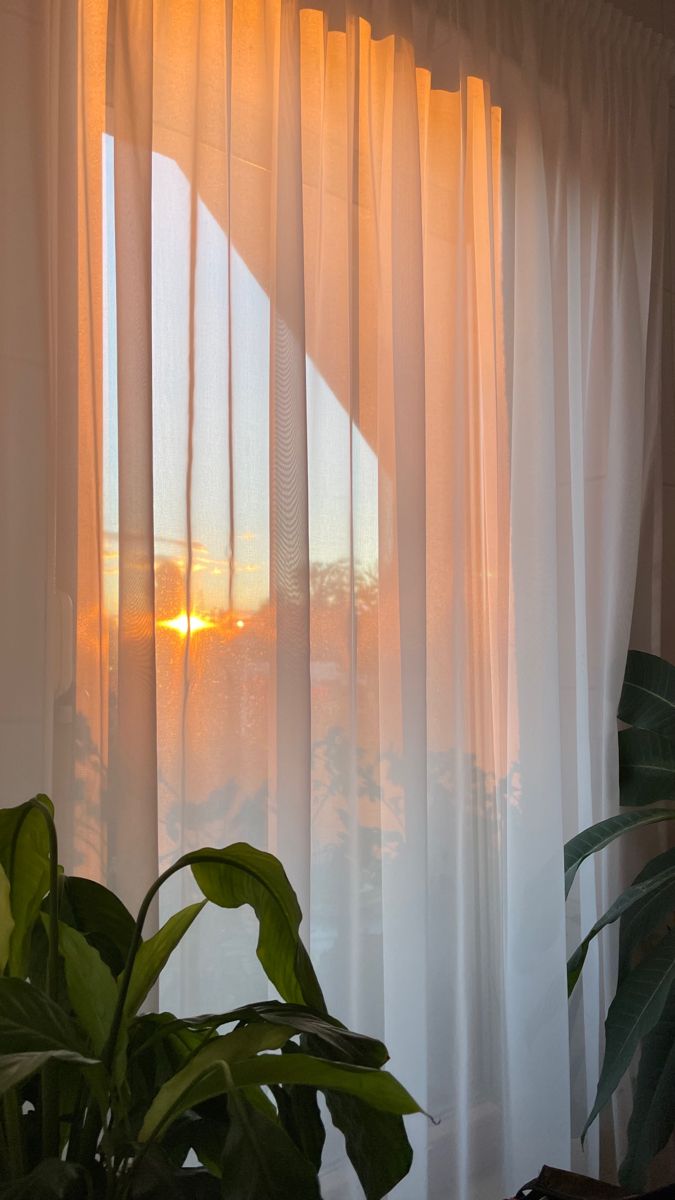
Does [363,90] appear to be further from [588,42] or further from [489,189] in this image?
[588,42]

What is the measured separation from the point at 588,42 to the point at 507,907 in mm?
1617

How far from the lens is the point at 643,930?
191 cm

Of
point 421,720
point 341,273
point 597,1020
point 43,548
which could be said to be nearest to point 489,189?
point 341,273

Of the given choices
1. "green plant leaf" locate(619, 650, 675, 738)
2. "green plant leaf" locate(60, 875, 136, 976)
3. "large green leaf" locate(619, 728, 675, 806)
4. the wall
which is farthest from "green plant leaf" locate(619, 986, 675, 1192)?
"green plant leaf" locate(60, 875, 136, 976)

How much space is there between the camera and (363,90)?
5.48ft

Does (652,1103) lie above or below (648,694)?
below

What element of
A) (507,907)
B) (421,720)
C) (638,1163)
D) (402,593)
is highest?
(402,593)

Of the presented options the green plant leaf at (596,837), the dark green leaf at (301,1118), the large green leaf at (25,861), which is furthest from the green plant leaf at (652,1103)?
the large green leaf at (25,861)

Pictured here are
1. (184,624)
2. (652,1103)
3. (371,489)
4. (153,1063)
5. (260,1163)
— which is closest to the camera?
(260,1163)

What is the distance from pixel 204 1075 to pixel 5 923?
21 centimetres

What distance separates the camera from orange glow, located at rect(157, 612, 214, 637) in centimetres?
140

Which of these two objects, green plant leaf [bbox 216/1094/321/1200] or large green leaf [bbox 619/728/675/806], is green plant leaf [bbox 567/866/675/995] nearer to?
large green leaf [bbox 619/728/675/806]

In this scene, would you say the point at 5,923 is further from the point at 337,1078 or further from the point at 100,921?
the point at 337,1078

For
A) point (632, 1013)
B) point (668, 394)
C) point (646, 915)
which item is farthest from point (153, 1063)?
point (668, 394)
